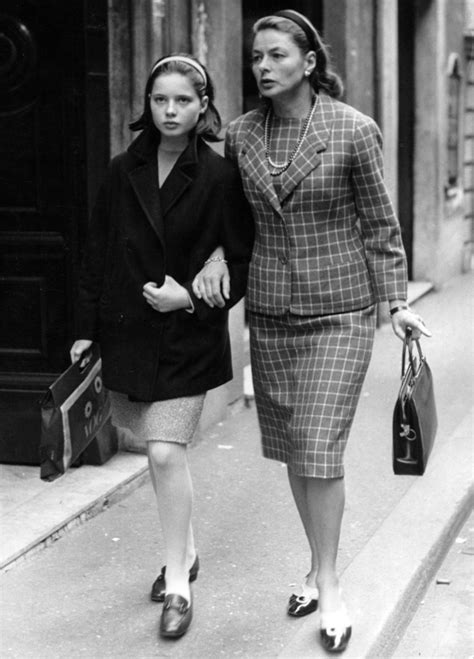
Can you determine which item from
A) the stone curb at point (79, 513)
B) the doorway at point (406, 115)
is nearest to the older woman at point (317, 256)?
Result: the stone curb at point (79, 513)

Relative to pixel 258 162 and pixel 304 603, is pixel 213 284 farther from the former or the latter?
pixel 304 603

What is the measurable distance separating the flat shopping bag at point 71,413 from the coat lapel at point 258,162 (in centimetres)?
85

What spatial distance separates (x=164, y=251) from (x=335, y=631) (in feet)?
4.29

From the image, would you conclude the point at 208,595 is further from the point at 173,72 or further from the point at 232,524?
the point at 173,72

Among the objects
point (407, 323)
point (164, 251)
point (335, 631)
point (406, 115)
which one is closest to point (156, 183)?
point (164, 251)

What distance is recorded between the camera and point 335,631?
4.05 meters

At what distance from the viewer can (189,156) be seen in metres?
4.14

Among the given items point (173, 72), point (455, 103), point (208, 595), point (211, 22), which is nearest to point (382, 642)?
point (208, 595)

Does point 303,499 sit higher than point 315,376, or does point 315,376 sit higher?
point 315,376

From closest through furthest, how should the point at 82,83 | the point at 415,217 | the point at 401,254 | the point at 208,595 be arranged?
the point at 401,254 < the point at 208,595 < the point at 82,83 < the point at 415,217

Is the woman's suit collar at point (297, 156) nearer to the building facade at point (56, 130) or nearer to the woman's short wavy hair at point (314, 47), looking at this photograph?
the woman's short wavy hair at point (314, 47)

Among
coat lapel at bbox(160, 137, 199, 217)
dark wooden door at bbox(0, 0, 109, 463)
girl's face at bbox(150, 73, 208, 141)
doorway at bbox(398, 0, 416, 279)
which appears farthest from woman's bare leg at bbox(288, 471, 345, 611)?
doorway at bbox(398, 0, 416, 279)

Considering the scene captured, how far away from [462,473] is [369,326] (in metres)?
2.16

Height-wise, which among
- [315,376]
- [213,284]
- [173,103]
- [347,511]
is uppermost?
[173,103]
